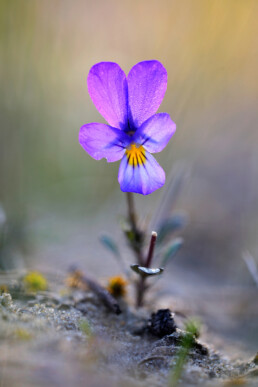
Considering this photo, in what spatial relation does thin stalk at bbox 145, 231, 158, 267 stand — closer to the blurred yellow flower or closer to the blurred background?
the blurred yellow flower

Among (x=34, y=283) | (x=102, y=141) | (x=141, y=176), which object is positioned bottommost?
(x=34, y=283)

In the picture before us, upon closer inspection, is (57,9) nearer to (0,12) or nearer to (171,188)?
(0,12)

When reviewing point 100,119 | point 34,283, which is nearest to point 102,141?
point 34,283

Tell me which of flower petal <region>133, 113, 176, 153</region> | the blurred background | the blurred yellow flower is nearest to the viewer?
flower petal <region>133, 113, 176, 153</region>

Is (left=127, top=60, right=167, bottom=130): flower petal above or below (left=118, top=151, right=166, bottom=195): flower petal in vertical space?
above

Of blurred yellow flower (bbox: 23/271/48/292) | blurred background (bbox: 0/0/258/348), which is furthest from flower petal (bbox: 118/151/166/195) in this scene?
blurred background (bbox: 0/0/258/348)

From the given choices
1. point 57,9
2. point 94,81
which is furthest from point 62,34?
point 94,81

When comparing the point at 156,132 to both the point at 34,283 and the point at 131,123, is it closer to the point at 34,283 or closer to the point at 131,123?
the point at 131,123

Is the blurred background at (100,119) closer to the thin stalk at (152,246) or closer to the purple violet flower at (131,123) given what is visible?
the thin stalk at (152,246)

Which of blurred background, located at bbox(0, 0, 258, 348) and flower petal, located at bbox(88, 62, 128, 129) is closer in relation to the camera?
flower petal, located at bbox(88, 62, 128, 129)
